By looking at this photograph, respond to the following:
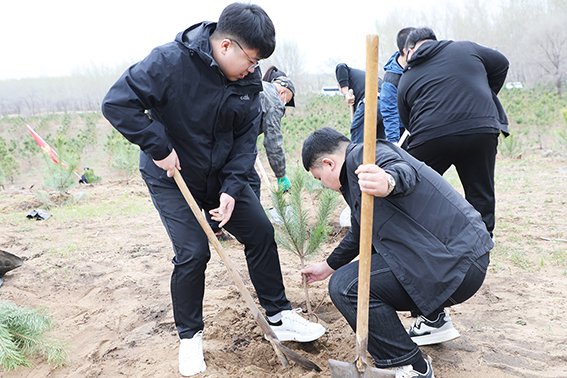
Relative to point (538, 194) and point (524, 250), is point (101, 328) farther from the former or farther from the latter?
point (538, 194)

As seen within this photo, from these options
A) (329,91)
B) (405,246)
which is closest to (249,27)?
(405,246)

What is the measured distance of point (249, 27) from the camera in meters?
1.95

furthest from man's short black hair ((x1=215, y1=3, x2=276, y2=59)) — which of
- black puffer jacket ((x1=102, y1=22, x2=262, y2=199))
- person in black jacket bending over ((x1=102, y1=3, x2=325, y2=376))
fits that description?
black puffer jacket ((x1=102, y1=22, x2=262, y2=199))

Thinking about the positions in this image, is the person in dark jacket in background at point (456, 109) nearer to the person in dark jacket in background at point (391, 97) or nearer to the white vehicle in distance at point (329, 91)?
the person in dark jacket in background at point (391, 97)

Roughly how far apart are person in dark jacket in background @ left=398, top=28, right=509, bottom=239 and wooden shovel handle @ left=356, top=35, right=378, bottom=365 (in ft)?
4.31

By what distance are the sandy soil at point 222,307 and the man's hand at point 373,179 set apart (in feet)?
3.32

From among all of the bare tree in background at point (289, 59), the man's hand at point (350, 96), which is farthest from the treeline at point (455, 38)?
the man's hand at point (350, 96)

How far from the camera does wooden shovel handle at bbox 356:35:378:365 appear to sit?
1537 mm

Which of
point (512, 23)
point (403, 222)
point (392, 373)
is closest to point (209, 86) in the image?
point (403, 222)

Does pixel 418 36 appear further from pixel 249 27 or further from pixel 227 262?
pixel 227 262

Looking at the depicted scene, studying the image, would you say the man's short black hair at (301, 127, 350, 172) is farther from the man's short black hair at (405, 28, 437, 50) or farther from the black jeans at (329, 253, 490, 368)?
the man's short black hair at (405, 28, 437, 50)

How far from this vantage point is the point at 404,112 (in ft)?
10.1

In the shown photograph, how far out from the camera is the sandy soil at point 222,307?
2.32 meters

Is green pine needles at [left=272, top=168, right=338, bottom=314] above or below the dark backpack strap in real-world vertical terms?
below
